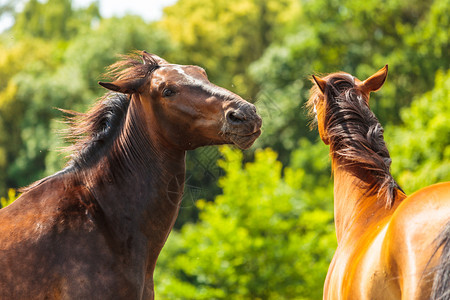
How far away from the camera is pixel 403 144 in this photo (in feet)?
62.2

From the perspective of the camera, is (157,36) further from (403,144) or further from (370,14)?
(403,144)

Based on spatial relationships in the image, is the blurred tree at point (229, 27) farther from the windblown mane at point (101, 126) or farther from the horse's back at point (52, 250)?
the horse's back at point (52, 250)

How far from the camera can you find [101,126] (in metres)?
4.65

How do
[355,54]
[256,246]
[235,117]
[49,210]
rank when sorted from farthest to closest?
[355,54], [256,246], [235,117], [49,210]

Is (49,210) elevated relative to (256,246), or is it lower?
elevated

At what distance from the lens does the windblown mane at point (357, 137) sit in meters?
4.58

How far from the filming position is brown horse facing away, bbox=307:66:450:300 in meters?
3.22

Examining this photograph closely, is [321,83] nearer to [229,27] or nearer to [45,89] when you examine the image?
[45,89]

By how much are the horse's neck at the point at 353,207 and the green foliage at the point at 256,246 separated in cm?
900

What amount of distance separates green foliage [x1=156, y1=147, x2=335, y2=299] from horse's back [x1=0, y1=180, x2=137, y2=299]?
966 cm

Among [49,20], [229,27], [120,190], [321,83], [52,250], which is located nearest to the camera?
[52,250]

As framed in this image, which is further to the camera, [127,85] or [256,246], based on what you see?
[256,246]

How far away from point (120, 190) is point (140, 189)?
0.47 feet

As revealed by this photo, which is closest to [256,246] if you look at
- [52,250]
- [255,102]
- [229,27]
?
[255,102]
